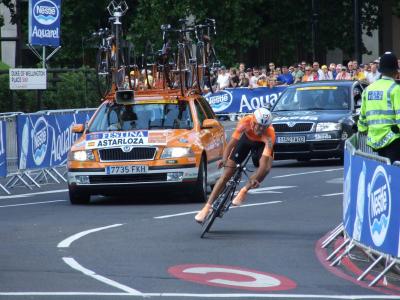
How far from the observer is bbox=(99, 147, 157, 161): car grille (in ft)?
66.2

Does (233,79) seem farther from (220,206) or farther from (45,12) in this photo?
(220,206)

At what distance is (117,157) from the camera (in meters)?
20.2

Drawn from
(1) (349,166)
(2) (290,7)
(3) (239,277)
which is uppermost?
(2) (290,7)

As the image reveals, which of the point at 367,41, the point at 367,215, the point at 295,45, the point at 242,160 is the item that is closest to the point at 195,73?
the point at 242,160

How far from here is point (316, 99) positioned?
1148 inches

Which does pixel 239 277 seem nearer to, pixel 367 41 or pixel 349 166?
pixel 349 166

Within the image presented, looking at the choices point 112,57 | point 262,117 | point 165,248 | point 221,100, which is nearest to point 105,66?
point 112,57

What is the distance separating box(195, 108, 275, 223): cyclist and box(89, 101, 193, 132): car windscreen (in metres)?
4.49

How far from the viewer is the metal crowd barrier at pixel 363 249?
12.0 m

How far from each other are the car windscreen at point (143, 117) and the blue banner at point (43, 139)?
3.07 m

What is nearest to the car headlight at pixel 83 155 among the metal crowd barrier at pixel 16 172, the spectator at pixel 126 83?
the spectator at pixel 126 83

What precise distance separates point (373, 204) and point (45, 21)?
19058 mm

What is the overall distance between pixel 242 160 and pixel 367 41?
52388 mm

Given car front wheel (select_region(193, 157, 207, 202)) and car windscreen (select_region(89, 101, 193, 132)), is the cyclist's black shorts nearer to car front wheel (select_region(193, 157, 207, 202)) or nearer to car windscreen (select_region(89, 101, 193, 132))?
car front wheel (select_region(193, 157, 207, 202))
